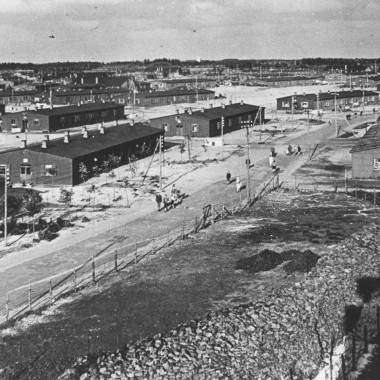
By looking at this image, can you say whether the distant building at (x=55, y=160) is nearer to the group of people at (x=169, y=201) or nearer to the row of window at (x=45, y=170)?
the row of window at (x=45, y=170)

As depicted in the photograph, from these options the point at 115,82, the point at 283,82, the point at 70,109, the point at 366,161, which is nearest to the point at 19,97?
the point at 115,82

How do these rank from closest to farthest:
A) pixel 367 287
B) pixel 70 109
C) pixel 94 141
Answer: pixel 367 287, pixel 94 141, pixel 70 109

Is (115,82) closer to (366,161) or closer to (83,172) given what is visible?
(83,172)

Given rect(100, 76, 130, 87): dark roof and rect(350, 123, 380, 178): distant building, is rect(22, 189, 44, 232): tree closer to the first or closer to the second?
rect(350, 123, 380, 178): distant building

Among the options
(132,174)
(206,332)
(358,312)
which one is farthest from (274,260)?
(132,174)

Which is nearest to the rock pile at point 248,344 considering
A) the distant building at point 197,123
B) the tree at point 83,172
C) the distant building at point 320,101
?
the tree at point 83,172

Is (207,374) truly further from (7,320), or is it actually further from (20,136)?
(20,136)

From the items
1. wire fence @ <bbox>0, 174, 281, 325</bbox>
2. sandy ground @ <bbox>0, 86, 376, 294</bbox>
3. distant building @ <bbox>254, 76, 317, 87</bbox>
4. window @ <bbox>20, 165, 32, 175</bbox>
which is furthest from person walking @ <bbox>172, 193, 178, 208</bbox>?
distant building @ <bbox>254, 76, 317, 87</bbox>
